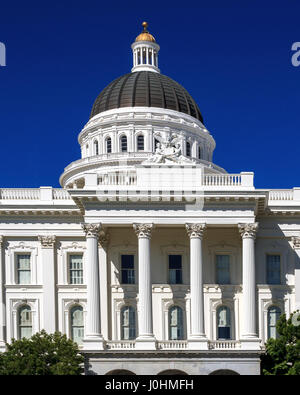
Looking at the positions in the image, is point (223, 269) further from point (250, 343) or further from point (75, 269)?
point (75, 269)

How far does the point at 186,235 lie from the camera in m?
54.0

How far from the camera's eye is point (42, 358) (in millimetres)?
45188

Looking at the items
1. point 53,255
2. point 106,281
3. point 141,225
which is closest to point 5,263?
point 53,255

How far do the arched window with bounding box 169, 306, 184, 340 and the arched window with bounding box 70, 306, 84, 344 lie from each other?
5.90m

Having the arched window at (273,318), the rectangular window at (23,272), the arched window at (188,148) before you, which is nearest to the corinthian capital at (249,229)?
the arched window at (273,318)

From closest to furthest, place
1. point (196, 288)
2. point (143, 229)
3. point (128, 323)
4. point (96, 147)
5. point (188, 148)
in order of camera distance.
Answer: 1. point (196, 288)
2. point (143, 229)
3. point (128, 323)
4. point (188, 148)
5. point (96, 147)

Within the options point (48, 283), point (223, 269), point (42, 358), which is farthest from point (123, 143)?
point (42, 358)

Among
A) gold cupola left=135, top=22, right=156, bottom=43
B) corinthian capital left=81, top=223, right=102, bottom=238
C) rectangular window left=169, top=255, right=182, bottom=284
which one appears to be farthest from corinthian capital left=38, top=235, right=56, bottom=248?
gold cupola left=135, top=22, right=156, bottom=43

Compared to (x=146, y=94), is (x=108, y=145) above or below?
below

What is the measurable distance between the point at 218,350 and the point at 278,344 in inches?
182

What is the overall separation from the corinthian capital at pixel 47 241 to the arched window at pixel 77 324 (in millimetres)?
4496

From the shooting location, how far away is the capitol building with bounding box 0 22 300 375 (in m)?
49.4

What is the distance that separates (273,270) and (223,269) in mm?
3399
